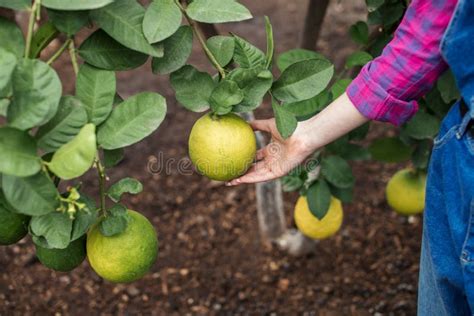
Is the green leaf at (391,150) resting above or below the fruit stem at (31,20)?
below

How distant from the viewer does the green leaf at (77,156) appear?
707 millimetres

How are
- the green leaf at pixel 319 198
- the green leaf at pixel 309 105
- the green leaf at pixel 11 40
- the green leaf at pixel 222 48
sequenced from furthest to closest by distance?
1. the green leaf at pixel 319 198
2. the green leaf at pixel 309 105
3. the green leaf at pixel 222 48
4. the green leaf at pixel 11 40

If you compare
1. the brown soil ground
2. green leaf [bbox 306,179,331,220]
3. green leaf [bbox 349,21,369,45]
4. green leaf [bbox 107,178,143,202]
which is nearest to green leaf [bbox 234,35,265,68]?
green leaf [bbox 107,178,143,202]

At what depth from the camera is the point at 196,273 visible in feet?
6.30

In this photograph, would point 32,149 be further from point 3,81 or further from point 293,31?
point 293,31

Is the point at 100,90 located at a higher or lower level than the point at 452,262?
higher

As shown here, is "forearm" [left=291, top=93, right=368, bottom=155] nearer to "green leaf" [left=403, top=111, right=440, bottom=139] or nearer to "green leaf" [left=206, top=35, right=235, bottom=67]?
"green leaf" [left=206, top=35, right=235, bottom=67]

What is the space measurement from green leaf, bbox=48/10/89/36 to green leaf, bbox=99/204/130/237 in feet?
0.80

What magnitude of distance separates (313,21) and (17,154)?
1.00 m

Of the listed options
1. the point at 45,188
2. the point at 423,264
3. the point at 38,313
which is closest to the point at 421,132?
the point at 423,264

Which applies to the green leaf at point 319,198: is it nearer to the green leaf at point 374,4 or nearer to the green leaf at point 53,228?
the green leaf at point 374,4

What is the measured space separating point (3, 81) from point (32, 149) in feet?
0.27

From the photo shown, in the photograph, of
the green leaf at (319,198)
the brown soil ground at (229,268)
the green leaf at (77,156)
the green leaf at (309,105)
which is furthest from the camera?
the brown soil ground at (229,268)

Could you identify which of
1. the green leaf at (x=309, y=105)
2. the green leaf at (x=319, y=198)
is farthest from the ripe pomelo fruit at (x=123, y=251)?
the green leaf at (x=319, y=198)
